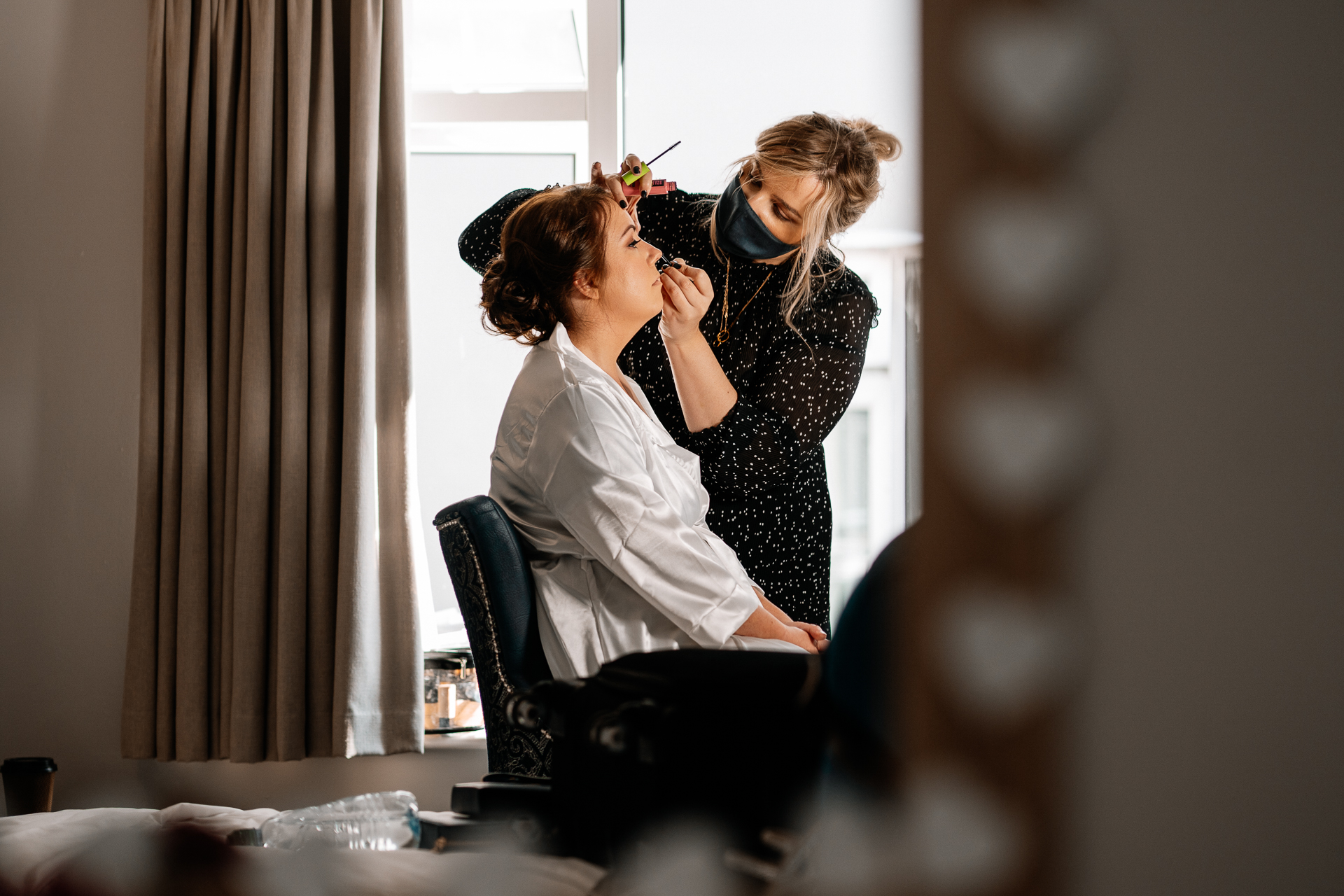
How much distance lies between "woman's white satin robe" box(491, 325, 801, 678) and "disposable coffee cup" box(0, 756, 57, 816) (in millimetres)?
1400

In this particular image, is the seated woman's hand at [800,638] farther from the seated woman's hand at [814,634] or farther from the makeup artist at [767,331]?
the makeup artist at [767,331]

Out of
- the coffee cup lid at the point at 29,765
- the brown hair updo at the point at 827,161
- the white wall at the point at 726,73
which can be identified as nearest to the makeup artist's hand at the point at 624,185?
the brown hair updo at the point at 827,161

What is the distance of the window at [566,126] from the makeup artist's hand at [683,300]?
54cm

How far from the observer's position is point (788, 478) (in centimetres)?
201

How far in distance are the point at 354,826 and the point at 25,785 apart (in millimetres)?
1812

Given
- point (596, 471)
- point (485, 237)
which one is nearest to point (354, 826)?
point (596, 471)

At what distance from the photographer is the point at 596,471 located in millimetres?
1410

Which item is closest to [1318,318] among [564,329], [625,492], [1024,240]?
[1024,240]

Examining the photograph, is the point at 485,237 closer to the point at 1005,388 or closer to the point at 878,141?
the point at 878,141

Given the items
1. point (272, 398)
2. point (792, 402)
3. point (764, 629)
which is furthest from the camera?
point (272, 398)

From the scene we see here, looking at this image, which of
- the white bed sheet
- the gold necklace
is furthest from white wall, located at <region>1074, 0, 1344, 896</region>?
the gold necklace

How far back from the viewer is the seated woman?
4.65 ft

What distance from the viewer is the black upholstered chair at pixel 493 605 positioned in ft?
4.45

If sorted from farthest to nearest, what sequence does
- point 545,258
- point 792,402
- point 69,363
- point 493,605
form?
point 69,363
point 792,402
point 545,258
point 493,605
